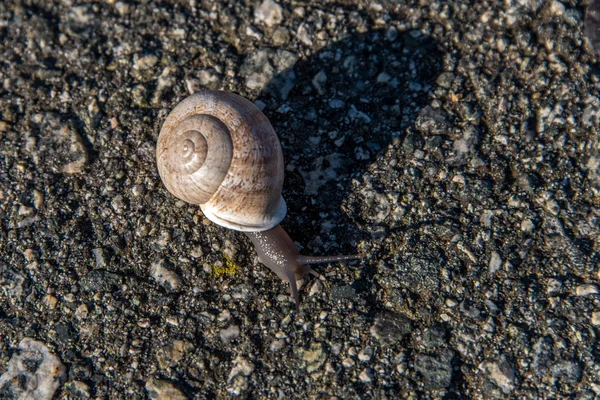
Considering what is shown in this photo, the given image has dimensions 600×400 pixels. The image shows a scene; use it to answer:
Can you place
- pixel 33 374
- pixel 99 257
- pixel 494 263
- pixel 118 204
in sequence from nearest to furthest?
pixel 33 374, pixel 494 263, pixel 99 257, pixel 118 204

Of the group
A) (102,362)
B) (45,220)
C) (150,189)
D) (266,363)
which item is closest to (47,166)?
(45,220)

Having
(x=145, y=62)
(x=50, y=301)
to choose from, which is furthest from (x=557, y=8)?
(x=50, y=301)

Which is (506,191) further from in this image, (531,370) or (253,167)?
(253,167)

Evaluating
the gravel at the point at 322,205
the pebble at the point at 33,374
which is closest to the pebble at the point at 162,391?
the gravel at the point at 322,205

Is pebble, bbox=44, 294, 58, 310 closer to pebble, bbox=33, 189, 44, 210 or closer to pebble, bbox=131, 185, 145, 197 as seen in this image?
pebble, bbox=33, 189, 44, 210

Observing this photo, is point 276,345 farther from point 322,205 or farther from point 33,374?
point 33,374

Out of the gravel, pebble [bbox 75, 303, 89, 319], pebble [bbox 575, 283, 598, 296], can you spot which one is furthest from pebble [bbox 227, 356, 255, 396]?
pebble [bbox 575, 283, 598, 296]
